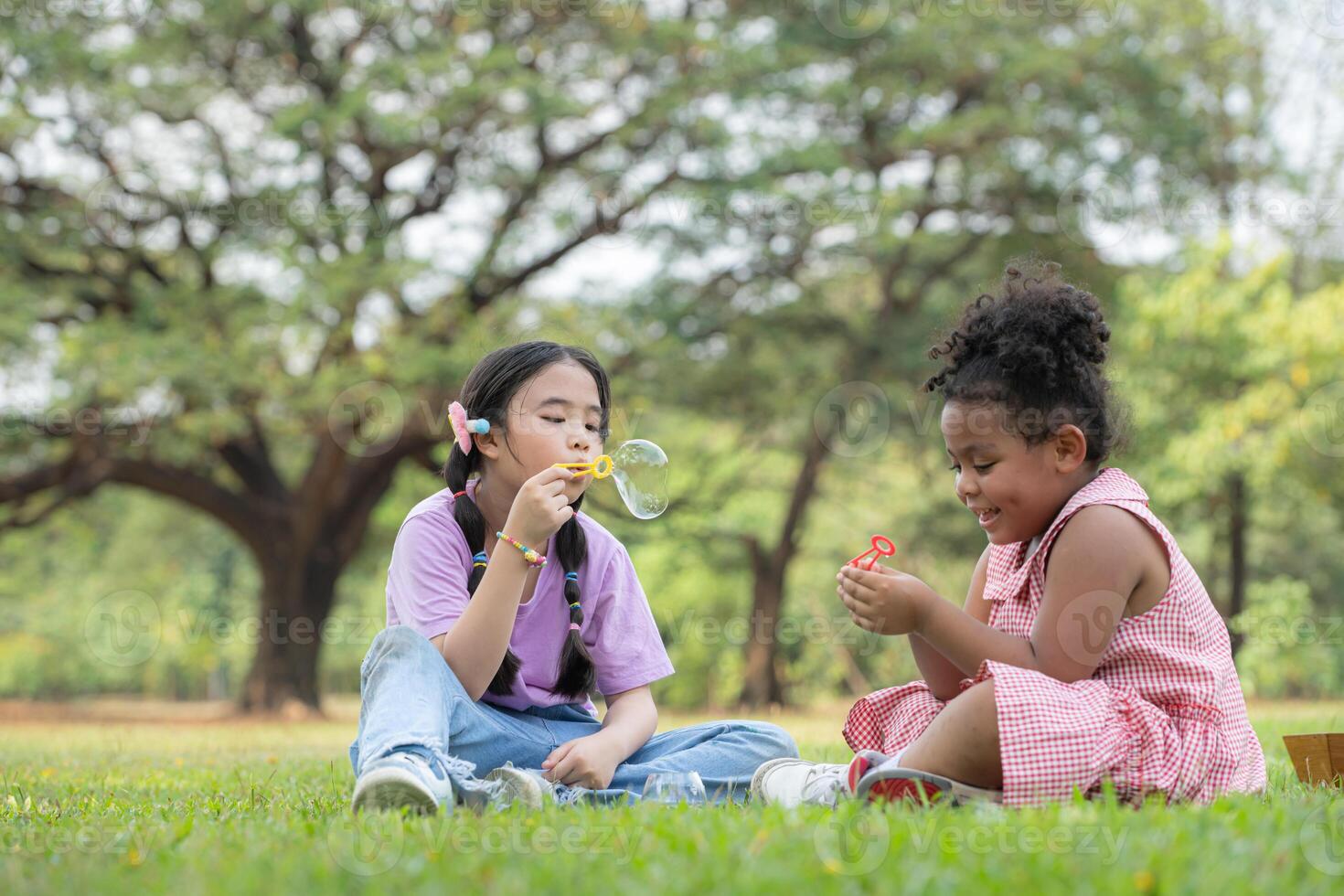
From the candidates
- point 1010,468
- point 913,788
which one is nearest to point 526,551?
point 913,788

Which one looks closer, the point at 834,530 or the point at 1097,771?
the point at 1097,771

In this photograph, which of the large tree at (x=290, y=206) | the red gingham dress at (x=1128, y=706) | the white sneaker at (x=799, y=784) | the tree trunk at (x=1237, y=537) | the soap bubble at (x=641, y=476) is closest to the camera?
the red gingham dress at (x=1128, y=706)

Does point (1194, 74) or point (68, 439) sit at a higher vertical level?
point (1194, 74)

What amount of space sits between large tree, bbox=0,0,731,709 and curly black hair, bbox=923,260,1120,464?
30.4ft

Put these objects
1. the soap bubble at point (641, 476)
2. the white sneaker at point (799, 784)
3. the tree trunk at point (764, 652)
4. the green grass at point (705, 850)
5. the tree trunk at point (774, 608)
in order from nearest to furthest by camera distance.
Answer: the green grass at point (705, 850) < the white sneaker at point (799, 784) < the soap bubble at point (641, 476) < the tree trunk at point (774, 608) < the tree trunk at point (764, 652)

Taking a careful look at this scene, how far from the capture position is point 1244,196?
15.6m

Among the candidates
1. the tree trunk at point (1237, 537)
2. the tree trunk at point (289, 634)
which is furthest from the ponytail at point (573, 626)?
the tree trunk at point (1237, 537)

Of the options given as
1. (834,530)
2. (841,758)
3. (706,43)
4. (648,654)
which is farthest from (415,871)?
(834,530)

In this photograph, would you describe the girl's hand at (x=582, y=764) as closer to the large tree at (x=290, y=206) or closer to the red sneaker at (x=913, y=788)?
the red sneaker at (x=913, y=788)

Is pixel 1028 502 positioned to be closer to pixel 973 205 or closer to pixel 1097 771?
pixel 1097 771

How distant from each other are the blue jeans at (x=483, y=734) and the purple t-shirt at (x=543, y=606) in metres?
0.11

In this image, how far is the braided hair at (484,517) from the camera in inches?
127

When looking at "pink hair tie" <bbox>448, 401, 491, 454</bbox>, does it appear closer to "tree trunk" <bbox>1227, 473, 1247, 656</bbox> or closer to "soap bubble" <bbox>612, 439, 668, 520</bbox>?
"soap bubble" <bbox>612, 439, 668, 520</bbox>

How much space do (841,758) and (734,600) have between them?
1865cm
